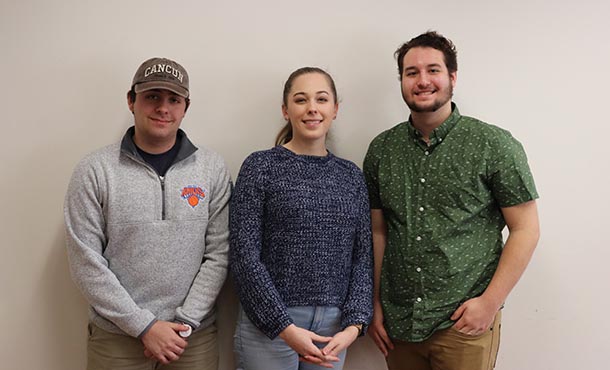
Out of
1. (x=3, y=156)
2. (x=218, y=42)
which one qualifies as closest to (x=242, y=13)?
(x=218, y=42)

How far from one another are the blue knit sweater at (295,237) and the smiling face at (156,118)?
29cm

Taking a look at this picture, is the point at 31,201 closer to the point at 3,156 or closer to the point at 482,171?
the point at 3,156

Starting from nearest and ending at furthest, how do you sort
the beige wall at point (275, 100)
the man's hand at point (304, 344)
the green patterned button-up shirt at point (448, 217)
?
1. the man's hand at point (304, 344)
2. the green patterned button-up shirt at point (448, 217)
3. the beige wall at point (275, 100)

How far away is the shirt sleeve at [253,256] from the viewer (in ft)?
4.73

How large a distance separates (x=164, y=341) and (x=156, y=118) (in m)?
0.72

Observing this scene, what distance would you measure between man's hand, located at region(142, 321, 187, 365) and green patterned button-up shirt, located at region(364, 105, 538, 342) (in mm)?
714

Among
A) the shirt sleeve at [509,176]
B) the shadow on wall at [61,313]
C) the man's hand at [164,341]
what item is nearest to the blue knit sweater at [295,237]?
the man's hand at [164,341]

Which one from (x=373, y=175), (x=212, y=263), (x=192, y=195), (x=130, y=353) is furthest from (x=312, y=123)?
(x=130, y=353)

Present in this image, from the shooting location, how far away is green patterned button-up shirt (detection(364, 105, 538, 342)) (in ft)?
5.07

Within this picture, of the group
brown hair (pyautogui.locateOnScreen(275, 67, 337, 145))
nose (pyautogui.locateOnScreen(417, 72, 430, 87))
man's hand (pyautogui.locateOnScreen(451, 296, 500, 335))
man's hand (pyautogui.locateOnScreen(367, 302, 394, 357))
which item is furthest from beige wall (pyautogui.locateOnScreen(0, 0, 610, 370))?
man's hand (pyautogui.locateOnScreen(451, 296, 500, 335))

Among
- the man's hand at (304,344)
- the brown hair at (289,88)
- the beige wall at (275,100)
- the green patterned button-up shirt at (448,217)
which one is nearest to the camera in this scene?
the man's hand at (304,344)

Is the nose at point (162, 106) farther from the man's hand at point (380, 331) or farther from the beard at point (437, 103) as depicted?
the man's hand at point (380, 331)

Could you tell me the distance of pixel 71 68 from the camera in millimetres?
1875

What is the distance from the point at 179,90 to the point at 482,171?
3.40 ft
